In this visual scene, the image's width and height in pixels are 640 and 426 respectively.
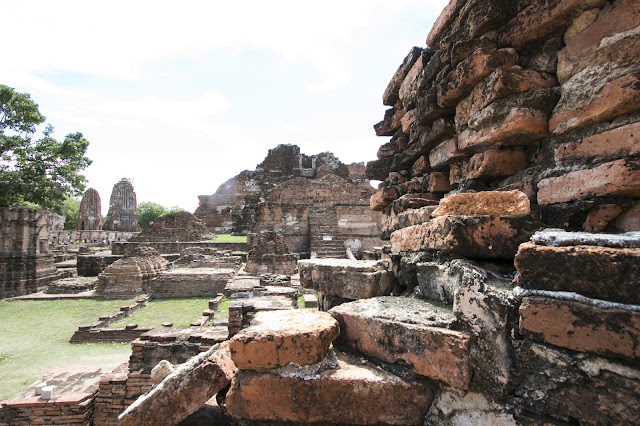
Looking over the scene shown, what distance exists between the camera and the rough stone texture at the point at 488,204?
61.9 inches

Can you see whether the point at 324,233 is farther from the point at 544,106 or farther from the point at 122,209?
the point at 122,209

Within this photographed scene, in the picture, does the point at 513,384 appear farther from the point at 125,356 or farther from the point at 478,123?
the point at 125,356

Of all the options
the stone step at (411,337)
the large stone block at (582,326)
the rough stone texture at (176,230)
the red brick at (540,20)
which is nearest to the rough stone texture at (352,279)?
the stone step at (411,337)

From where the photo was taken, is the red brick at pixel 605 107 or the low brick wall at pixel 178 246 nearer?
the red brick at pixel 605 107

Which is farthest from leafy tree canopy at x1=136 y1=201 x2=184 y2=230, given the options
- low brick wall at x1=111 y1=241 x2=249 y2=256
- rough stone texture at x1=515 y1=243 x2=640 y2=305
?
rough stone texture at x1=515 y1=243 x2=640 y2=305

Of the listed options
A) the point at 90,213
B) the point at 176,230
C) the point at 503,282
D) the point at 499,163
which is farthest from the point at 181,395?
the point at 90,213

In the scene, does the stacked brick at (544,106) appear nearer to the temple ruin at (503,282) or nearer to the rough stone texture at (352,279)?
the temple ruin at (503,282)

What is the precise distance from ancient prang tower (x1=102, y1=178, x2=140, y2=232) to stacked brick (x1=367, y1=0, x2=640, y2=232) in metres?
41.4

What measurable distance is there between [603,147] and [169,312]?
10228 mm

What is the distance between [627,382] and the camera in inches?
42.8

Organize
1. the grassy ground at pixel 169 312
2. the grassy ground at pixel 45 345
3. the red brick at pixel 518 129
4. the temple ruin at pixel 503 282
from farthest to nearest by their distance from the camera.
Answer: the grassy ground at pixel 169 312
the grassy ground at pixel 45 345
the red brick at pixel 518 129
the temple ruin at pixel 503 282

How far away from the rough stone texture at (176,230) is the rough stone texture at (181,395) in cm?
2160

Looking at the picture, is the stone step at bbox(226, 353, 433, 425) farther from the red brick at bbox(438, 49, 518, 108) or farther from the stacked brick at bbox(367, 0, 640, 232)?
the red brick at bbox(438, 49, 518, 108)

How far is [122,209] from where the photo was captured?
3797cm
